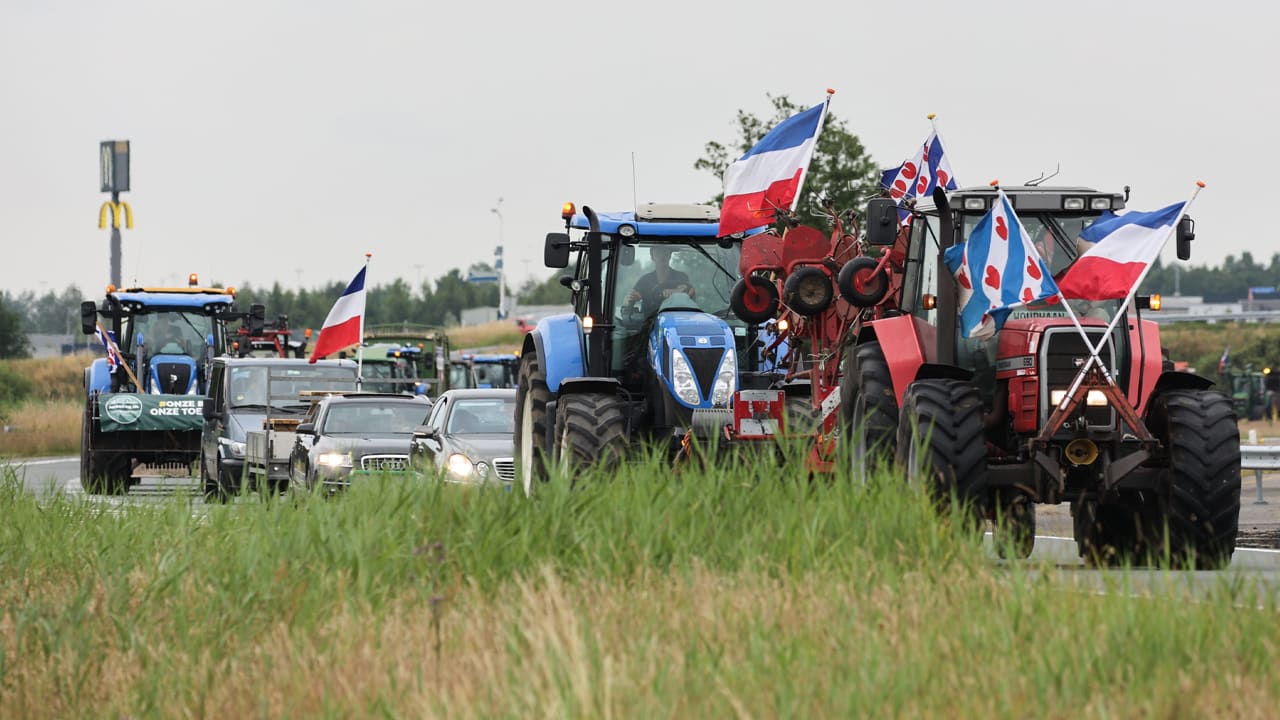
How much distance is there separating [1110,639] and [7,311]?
117 metres

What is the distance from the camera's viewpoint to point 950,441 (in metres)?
12.3

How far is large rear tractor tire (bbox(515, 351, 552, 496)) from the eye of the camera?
16109 millimetres

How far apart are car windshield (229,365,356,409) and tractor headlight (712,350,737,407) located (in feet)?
41.8

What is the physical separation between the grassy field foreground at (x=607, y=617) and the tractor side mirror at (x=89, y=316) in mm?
18649

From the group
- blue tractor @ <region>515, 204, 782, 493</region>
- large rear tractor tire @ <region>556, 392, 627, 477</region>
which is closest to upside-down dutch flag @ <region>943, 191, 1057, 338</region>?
blue tractor @ <region>515, 204, 782, 493</region>

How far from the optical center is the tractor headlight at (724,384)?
15406 millimetres

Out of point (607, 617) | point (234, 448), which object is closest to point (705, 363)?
point (607, 617)

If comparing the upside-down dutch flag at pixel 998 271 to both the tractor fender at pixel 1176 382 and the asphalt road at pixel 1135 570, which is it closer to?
the tractor fender at pixel 1176 382

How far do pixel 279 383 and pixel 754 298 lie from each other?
12.8 m

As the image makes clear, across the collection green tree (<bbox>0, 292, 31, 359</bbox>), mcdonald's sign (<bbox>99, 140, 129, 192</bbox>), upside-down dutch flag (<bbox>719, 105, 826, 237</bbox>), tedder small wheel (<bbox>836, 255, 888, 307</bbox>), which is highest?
mcdonald's sign (<bbox>99, 140, 129, 192</bbox>)

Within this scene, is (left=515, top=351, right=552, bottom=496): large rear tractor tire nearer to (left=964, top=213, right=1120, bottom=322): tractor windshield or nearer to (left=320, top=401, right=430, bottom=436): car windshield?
(left=964, top=213, right=1120, bottom=322): tractor windshield

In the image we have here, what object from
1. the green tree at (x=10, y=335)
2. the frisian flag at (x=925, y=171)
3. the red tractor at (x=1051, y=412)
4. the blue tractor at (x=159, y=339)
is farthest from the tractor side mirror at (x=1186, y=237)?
the green tree at (x=10, y=335)

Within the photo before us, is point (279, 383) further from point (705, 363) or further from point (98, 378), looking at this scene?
point (705, 363)

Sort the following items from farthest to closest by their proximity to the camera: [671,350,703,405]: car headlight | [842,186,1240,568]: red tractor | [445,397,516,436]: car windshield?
1. [445,397,516,436]: car windshield
2. [671,350,703,405]: car headlight
3. [842,186,1240,568]: red tractor
